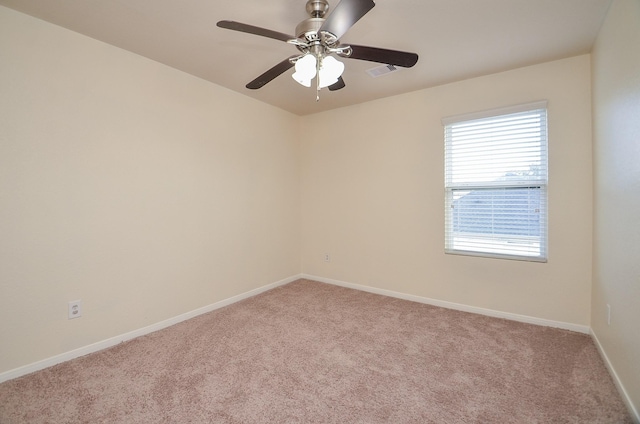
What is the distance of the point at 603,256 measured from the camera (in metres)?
2.11

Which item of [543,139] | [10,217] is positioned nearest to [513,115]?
[543,139]

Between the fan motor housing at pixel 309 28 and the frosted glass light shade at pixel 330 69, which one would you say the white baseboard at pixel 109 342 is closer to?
the frosted glass light shade at pixel 330 69

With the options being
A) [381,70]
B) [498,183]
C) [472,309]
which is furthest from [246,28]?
[472,309]

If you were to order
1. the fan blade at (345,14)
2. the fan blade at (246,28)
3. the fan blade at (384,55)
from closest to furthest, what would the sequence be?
the fan blade at (345,14) < the fan blade at (246,28) < the fan blade at (384,55)

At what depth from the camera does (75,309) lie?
214 cm

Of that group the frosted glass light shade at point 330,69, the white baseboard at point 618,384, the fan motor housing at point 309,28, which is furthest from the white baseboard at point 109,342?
the white baseboard at point 618,384

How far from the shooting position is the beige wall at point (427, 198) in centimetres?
249

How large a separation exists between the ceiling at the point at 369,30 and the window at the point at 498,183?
0.52 meters

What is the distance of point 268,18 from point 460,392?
9.04ft

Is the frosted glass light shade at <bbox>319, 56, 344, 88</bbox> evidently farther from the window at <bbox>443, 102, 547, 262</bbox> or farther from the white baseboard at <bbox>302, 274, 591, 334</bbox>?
the white baseboard at <bbox>302, 274, 591, 334</bbox>

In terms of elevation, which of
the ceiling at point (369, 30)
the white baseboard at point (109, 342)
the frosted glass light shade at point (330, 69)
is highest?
the ceiling at point (369, 30)

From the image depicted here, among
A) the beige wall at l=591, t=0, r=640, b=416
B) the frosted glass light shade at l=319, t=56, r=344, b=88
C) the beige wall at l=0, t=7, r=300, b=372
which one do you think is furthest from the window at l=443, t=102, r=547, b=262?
the beige wall at l=0, t=7, r=300, b=372

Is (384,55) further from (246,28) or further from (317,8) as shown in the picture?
(246,28)

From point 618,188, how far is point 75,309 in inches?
153
